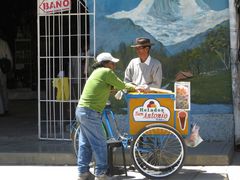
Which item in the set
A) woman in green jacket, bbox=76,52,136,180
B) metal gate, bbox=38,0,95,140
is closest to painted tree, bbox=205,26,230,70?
metal gate, bbox=38,0,95,140

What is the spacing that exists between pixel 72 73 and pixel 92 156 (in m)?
2.99

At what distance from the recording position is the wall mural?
30.7ft

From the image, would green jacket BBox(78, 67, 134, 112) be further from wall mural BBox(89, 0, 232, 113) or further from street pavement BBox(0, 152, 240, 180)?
wall mural BBox(89, 0, 232, 113)

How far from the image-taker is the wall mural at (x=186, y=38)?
9367 millimetres

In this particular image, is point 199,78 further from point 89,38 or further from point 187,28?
point 89,38

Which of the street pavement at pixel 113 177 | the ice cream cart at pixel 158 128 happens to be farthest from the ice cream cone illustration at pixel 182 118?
the street pavement at pixel 113 177

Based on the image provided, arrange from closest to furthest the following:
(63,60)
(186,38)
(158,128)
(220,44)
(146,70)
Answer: (158,128) < (146,70) < (220,44) < (186,38) < (63,60)

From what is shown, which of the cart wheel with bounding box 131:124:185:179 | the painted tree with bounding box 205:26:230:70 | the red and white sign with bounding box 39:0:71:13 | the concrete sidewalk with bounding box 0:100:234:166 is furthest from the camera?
the red and white sign with bounding box 39:0:71:13

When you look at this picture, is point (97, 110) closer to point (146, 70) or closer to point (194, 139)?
point (146, 70)

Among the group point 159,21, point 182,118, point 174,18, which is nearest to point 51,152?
point 182,118

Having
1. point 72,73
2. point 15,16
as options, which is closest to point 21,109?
point 15,16

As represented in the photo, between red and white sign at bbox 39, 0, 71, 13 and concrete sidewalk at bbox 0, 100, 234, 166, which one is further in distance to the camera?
red and white sign at bbox 39, 0, 71, 13

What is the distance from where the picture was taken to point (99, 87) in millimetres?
7125

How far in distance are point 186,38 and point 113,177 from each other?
308 centimetres
